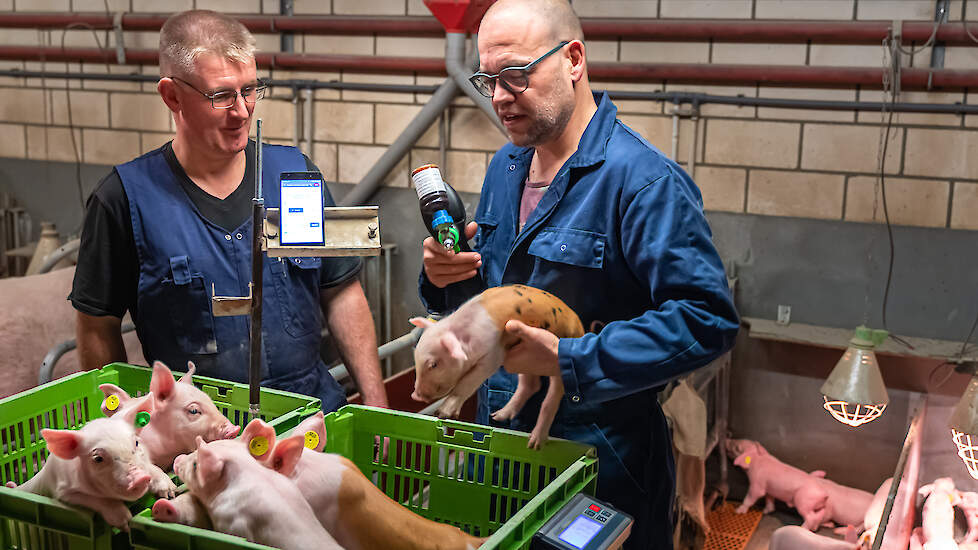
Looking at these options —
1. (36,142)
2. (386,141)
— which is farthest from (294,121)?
(36,142)

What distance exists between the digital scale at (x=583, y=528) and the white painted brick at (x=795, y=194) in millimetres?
3158

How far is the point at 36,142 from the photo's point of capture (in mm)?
5785

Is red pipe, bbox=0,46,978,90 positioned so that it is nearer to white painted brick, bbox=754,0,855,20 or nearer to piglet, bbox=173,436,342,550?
white painted brick, bbox=754,0,855,20

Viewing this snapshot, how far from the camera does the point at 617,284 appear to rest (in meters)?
1.63

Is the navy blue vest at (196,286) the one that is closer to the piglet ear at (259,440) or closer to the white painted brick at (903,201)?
the piglet ear at (259,440)

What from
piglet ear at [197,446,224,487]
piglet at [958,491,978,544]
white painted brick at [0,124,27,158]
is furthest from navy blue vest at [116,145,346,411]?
white painted brick at [0,124,27,158]

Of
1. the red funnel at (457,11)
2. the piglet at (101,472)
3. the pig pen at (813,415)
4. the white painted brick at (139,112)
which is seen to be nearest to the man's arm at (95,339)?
the piglet at (101,472)

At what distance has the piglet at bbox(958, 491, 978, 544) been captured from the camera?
9.40ft

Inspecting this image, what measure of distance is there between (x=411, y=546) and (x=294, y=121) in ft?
13.6

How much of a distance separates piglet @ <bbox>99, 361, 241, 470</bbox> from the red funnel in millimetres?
3001

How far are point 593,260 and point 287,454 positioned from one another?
2.14ft

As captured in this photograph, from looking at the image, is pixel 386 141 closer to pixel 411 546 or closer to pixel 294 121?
pixel 294 121

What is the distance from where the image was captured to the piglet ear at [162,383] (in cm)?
155

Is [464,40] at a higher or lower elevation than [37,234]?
higher
